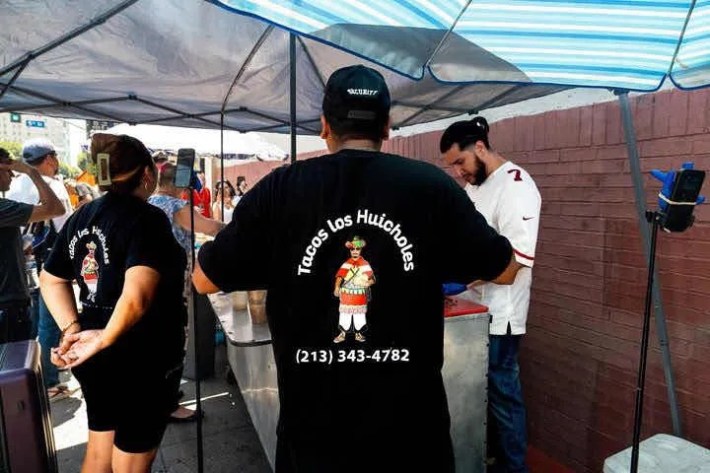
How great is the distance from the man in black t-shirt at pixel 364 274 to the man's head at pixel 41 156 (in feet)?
11.1

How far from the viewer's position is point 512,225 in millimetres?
2391

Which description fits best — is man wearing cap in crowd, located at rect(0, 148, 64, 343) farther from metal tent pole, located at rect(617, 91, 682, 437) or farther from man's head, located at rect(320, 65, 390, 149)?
metal tent pole, located at rect(617, 91, 682, 437)

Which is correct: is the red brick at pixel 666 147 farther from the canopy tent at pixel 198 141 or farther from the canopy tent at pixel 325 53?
the canopy tent at pixel 198 141

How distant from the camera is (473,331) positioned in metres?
2.37

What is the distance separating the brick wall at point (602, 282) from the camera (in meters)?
2.31

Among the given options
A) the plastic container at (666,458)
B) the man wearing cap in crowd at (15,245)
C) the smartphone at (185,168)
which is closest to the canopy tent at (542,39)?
the smartphone at (185,168)

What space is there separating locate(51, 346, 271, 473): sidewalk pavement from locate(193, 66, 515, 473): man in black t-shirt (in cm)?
214

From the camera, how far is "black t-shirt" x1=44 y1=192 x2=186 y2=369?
189 centimetres

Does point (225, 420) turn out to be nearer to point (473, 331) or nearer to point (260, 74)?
point (473, 331)

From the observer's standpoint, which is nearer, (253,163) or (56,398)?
(56,398)

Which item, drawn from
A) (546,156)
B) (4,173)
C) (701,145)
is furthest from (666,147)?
(4,173)

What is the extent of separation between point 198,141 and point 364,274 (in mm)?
6731

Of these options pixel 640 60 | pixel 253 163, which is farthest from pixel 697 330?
pixel 253 163

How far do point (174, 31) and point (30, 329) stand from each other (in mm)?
2290
